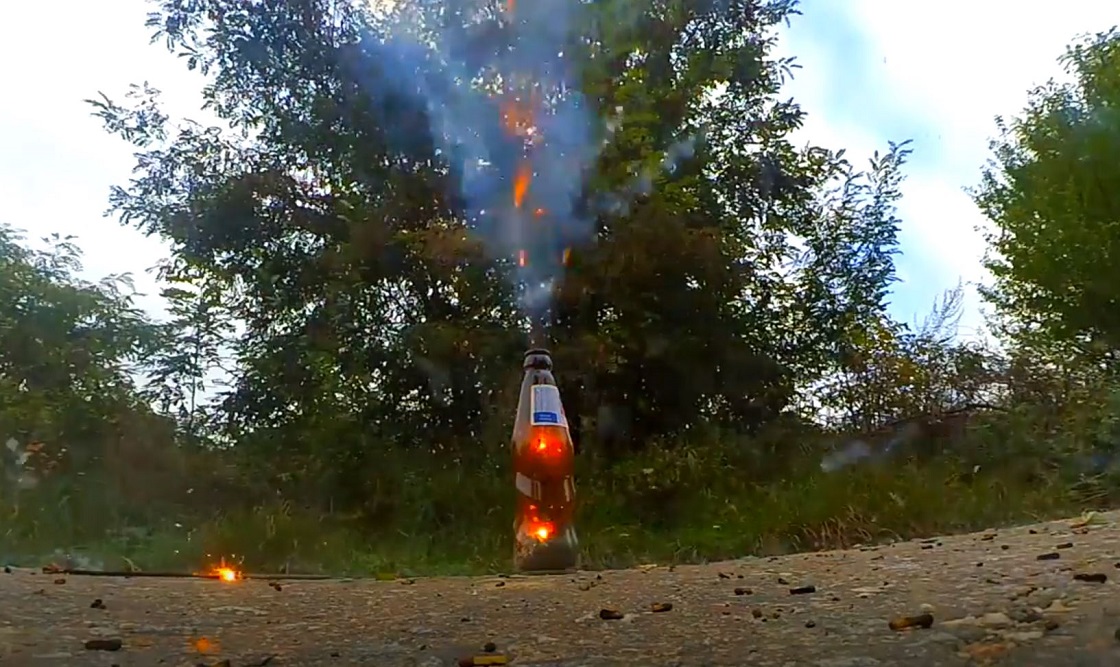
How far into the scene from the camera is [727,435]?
509 centimetres

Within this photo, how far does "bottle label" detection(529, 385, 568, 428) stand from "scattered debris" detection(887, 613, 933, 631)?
2026 mm

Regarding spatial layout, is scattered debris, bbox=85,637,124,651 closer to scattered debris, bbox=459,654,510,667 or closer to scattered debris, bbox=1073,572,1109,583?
scattered debris, bbox=459,654,510,667

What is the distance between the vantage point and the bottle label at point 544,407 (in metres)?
3.36

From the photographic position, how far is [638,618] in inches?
64.6

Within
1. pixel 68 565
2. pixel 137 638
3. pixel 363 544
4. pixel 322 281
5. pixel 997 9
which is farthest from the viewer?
pixel 322 281

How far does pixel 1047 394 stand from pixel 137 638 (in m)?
4.49

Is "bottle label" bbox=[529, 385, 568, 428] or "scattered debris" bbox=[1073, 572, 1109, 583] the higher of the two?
"bottle label" bbox=[529, 385, 568, 428]

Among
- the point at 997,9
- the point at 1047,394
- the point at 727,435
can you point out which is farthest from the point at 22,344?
the point at 1047,394

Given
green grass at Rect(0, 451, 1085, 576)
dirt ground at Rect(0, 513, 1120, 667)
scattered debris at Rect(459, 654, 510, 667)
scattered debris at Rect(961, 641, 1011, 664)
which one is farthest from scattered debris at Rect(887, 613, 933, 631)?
green grass at Rect(0, 451, 1085, 576)

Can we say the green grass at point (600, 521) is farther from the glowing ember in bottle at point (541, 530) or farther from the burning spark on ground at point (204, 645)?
the burning spark on ground at point (204, 645)

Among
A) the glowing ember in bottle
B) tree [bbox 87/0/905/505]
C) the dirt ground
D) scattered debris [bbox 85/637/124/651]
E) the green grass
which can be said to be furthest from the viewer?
tree [bbox 87/0/905/505]

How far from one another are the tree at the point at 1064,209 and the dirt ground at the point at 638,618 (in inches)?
151

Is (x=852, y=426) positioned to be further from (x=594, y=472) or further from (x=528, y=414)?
(x=528, y=414)

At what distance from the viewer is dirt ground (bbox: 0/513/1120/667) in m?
1.28
